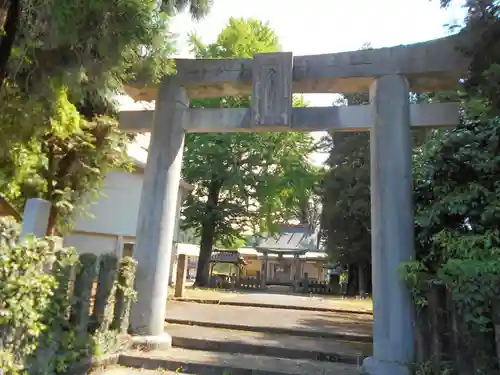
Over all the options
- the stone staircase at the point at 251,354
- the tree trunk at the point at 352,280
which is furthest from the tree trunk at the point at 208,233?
the stone staircase at the point at 251,354

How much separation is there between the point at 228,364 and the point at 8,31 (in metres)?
4.59

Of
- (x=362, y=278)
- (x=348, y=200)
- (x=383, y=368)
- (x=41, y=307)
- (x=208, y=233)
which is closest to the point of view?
(x=41, y=307)

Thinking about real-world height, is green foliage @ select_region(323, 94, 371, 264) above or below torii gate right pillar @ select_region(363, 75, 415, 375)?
above

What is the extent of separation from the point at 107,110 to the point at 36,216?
3.97 meters

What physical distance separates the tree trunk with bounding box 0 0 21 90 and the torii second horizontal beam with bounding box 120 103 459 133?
2680 millimetres

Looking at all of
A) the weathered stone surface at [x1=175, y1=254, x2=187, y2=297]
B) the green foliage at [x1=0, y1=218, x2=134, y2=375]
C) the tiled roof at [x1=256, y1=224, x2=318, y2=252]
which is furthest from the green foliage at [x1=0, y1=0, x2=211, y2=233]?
the tiled roof at [x1=256, y1=224, x2=318, y2=252]

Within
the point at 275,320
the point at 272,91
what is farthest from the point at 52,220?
the point at 272,91

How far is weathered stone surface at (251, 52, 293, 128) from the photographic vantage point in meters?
6.08

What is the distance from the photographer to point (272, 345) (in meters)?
5.96

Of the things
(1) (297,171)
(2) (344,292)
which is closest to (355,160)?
(1) (297,171)

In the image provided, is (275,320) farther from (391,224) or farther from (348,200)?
(348,200)

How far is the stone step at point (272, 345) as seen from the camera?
5.71 meters

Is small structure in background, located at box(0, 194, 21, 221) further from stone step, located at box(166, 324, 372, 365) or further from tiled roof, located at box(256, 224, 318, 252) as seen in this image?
tiled roof, located at box(256, 224, 318, 252)

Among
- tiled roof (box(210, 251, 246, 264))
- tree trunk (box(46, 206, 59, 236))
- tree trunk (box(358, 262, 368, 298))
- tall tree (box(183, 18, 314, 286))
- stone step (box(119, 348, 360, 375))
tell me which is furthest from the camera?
tiled roof (box(210, 251, 246, 264))
